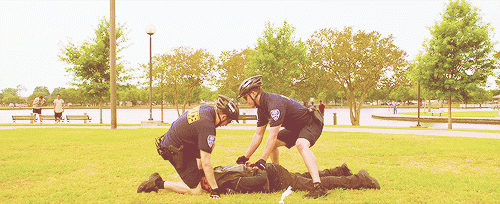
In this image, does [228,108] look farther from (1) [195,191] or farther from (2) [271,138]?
(1) [195,191]

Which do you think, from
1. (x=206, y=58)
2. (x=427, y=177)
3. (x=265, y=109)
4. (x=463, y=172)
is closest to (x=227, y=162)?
(x=265, y=109)

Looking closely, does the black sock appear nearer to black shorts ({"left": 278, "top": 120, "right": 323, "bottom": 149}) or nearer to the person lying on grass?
the person lying on grass

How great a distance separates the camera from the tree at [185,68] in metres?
39.2

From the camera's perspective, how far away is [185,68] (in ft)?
129

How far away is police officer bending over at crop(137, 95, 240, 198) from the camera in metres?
4.34

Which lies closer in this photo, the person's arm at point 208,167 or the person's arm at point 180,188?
the person's arm at point 208,167

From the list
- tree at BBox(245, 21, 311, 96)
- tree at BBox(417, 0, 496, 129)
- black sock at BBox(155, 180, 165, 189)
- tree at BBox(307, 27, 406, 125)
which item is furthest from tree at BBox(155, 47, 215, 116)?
black sock at BBox(155, 180, 165, 189)

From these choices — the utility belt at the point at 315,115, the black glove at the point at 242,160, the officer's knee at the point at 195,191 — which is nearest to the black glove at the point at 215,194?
the officer's knee at the point at 195,191

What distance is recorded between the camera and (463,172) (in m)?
6.69

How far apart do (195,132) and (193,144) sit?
1.01 feet

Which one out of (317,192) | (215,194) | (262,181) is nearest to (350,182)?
(317,192)

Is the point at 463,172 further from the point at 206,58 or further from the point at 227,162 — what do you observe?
the point at 206,58

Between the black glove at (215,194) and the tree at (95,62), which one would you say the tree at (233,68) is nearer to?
the tree at (95,62)

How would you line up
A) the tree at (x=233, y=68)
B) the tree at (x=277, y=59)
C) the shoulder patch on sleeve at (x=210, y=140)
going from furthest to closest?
the tree at (x=233, y=68)
the tree at (x=277, y=59)
the shoulder patch on sleeve at (x=210, y=140)
